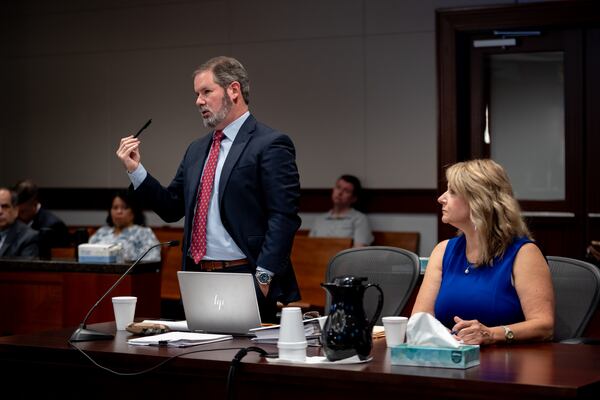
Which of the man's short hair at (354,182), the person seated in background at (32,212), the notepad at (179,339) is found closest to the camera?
the notepad at (179,339)

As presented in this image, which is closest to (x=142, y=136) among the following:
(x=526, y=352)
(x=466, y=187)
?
(x=466, y=187)

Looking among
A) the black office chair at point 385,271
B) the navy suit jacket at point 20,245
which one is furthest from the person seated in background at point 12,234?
the black office chair at point 385,271

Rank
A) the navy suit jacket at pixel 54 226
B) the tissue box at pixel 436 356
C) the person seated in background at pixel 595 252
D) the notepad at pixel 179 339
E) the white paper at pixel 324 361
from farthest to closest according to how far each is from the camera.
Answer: the navy suit jacket at pixel 54 226, the person seated in background at pixel 595 252, the notepad at pixel 179 339, the white paper at pixel 324 361, the tissue box at pixel 436 356

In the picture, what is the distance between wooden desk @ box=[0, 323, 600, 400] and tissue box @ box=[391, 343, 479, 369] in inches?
0.9

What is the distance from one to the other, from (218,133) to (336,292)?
1312mm

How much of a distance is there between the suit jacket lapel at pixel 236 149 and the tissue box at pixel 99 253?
1.86 metres

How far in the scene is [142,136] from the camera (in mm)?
7453

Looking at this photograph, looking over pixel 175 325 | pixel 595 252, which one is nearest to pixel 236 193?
pixel 175 325

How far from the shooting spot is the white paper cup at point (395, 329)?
94.1 inches

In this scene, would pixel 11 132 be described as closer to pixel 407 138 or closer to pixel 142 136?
pixel 142 136

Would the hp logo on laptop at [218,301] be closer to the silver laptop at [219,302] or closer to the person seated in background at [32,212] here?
the silver laptop at [219,302]

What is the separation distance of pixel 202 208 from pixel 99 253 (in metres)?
1.88

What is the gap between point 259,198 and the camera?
3328 millimetres

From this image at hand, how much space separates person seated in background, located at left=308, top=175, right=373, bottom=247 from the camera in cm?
644
